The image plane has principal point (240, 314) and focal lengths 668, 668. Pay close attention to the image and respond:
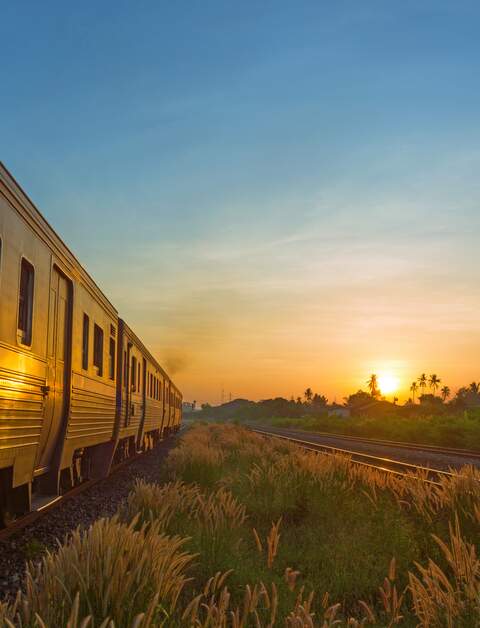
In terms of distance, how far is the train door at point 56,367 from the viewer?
802cm

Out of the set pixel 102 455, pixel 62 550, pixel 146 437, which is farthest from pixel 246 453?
pixel 62 550

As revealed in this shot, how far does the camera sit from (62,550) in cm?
350

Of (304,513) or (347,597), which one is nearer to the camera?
(347,597)

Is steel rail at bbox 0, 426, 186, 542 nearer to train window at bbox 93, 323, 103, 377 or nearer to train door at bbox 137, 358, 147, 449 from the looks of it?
train window at bbox 93, 323, 103, 377

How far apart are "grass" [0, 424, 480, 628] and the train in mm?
1224

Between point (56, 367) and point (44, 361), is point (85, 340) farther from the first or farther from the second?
point (44, 361)

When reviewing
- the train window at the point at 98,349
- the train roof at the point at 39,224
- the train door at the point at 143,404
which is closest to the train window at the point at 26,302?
the train roof at the point at 39,224

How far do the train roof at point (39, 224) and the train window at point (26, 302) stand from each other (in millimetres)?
461

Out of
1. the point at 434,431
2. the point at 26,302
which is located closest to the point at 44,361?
the point at 26,302

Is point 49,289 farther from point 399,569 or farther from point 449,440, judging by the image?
point 449,440

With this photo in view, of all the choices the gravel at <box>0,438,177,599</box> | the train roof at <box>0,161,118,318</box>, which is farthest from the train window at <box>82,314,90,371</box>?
the gravel at <box>0,438,177,599</box>

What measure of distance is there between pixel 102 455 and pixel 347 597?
914cm

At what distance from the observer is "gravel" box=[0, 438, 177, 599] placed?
6.49m

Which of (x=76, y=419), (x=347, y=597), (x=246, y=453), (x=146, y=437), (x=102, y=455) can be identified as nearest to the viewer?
(x=347, y=597)
